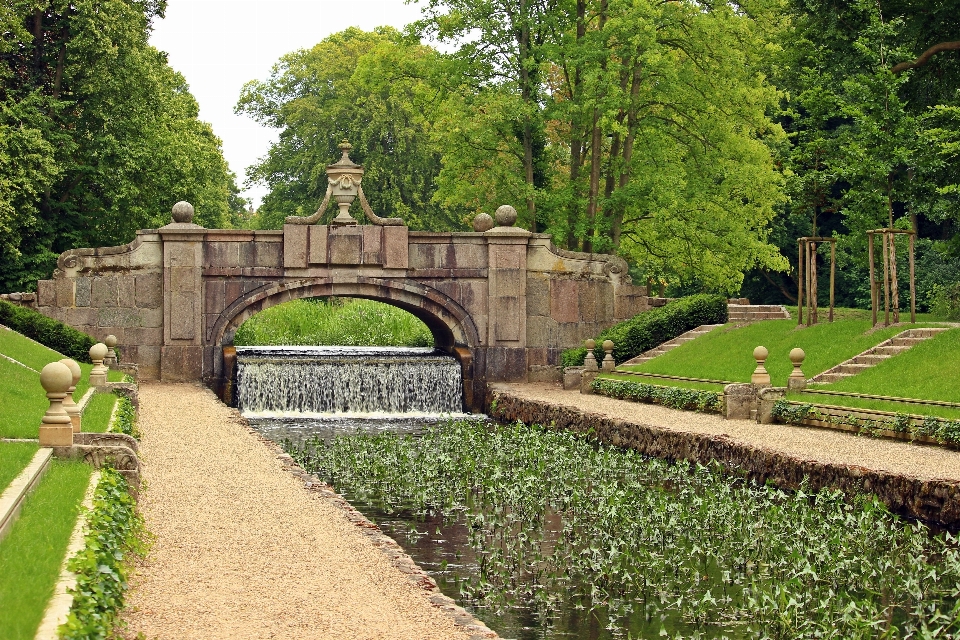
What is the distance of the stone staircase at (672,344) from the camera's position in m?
29.9

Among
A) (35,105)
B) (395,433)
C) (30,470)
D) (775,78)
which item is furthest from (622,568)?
(775,78)

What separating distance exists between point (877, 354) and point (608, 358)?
24.6ft

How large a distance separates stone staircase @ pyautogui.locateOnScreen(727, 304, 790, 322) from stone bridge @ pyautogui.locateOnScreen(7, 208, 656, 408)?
14.5ft

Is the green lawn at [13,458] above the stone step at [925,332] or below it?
below

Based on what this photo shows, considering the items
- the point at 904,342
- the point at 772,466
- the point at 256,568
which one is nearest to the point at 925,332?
the point at 904,342

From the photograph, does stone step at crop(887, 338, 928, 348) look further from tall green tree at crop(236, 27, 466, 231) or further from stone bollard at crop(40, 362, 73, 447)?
tall green tree at crop(236, 27, 466, 231)

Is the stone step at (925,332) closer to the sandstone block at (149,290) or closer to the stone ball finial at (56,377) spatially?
the stone ball finial at (56,377)

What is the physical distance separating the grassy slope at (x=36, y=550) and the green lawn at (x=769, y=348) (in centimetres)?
1513

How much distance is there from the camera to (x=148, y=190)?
35406mm

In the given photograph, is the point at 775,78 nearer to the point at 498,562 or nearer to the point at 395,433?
the point at 395,433

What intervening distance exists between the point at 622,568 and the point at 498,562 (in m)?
1.15

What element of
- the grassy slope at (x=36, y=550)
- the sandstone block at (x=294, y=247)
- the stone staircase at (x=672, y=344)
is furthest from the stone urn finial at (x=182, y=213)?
the grassy slope at (x=36, y=550)

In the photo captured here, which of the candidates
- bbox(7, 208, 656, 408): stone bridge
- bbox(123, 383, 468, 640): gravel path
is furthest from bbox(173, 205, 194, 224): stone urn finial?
bbox(123, 383, 468, 640): gravel path

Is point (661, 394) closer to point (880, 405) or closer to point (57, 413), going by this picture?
point (880, 405)
